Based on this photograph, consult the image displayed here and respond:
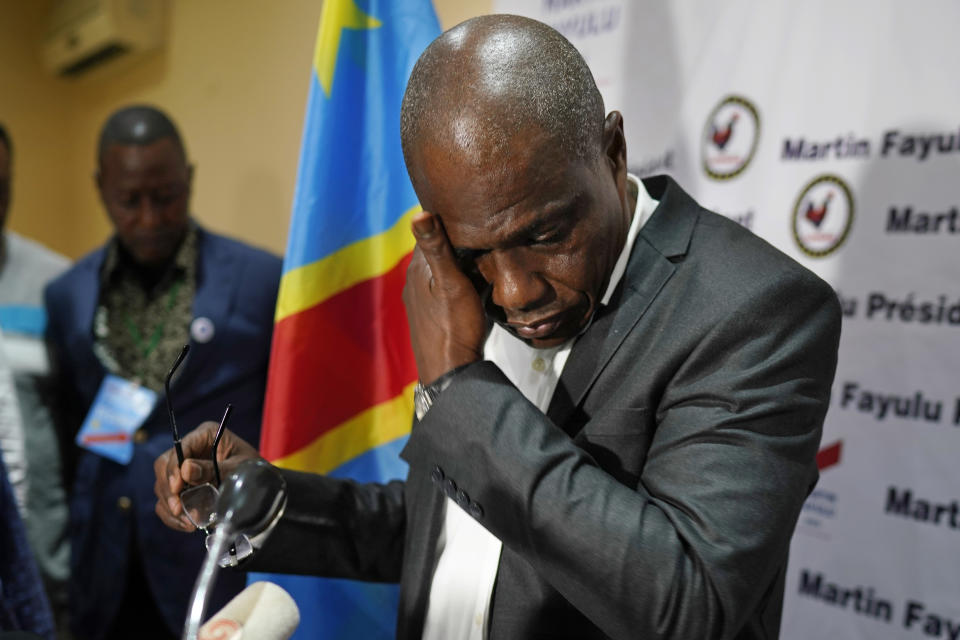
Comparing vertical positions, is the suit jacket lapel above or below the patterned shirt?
above

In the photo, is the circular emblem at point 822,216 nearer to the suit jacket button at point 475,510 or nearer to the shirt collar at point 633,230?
the shirt collar at point 633,230

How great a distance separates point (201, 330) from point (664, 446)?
5.17 ft

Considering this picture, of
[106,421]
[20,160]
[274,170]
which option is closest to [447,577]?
[106,421]

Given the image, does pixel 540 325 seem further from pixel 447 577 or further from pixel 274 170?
pixel 274 170

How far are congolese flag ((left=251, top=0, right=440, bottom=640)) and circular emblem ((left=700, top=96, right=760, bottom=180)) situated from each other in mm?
710

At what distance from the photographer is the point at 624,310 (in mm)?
960

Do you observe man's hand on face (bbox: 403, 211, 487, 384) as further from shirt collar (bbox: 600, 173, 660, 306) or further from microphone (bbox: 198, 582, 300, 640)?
microphone (bbox: 198, 582, 300, 640)

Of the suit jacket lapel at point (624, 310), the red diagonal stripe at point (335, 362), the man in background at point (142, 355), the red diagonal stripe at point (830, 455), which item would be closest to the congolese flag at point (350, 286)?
the red diagonal stripe at point (335, 362)

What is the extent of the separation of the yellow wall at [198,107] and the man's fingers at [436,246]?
163cm

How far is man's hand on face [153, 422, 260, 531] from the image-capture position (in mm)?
891

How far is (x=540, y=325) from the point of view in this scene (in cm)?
93

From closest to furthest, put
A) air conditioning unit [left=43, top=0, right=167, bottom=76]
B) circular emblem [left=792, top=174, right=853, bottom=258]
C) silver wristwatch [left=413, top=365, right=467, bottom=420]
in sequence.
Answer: silver wristwatch [left=413, top=365, right=467, bottom=420]
circular emblem [left=792, top=174, right=853, bottom=258]
air conditioning unit [left=43, top=0, right=167, bottom=76]

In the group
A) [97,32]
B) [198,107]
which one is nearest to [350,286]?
[198,107]

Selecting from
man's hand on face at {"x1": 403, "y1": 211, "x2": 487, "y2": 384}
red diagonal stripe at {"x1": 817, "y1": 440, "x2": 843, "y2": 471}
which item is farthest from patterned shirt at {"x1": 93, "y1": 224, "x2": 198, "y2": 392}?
red diagonal stripe at {"x1": 817, "y1": 440, "x2": 843, "y2": 471}
